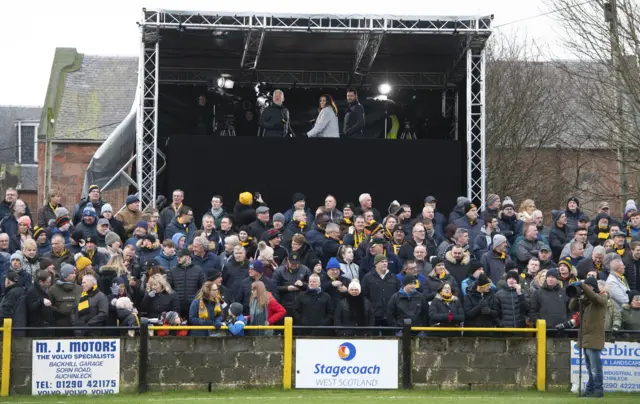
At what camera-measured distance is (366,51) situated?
26906 mm

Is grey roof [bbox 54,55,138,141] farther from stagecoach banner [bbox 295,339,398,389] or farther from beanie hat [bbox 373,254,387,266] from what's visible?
stagecoach banner [bbox 295,339,398,389]

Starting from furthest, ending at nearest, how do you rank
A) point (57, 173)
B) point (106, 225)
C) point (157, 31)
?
point (57, 173) → point (157, 31) → point (106, 225)

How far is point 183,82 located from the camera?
28.2m

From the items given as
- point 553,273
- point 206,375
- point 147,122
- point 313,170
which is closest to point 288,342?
point 206,375

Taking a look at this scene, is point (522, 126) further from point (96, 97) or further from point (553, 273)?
point (553, 273)

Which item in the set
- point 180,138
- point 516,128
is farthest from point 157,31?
point 516,128

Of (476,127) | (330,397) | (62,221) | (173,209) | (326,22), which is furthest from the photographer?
(476,127)

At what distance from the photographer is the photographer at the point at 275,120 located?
2586cm

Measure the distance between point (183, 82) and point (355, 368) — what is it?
1127cm

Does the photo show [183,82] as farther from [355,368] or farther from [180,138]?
[355,368]

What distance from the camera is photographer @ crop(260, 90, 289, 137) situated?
25.9 m

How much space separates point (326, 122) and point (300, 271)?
6.49m

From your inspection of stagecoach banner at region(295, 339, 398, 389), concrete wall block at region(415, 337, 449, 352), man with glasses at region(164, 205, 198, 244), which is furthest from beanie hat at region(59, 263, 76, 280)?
concrete wall block at region(415, 337, 449, 352)

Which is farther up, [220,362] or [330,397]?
[220,362]
